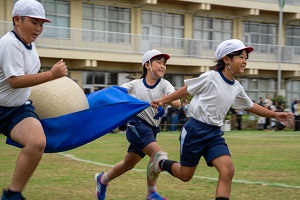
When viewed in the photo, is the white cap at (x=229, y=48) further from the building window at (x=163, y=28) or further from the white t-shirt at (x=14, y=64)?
the building window at (x=163, y=28)

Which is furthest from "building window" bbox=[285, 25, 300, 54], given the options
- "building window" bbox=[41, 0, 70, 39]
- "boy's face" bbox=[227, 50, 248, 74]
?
"boy's face" bbox=[227, 50, 248, 74]

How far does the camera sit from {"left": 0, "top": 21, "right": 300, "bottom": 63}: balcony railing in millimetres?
28297

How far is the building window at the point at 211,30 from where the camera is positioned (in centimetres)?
3481

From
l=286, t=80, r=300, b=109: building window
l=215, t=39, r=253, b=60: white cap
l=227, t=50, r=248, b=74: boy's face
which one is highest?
l=215, t=39, r=253, b=60: white cap

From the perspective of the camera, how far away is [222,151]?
5660mm

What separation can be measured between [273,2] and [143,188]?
3044 cm

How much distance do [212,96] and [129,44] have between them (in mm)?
25594

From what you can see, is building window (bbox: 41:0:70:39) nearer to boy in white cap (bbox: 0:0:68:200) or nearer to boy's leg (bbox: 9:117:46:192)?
boy in white cap (bbox: 0:0:68:200)

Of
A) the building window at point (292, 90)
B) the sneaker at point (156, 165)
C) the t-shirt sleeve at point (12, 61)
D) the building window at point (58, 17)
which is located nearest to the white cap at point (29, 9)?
the t-shirt sleeve at point (12, 61)

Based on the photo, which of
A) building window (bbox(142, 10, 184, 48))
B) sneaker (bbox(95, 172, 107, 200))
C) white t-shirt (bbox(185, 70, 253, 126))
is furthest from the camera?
building window (bbox(142, 10, 184, 48))

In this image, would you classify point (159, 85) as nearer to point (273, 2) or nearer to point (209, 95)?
point (209, 95)

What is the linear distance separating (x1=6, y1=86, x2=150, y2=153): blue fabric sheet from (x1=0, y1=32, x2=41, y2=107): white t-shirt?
56cm

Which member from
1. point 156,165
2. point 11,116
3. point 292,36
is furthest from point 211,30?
point 11,116

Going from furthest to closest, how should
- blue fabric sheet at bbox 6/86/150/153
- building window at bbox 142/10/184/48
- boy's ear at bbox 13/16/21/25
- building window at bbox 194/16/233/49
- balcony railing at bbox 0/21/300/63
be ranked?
building window at bbox 194/16/233/49 < building window at bbox 142/10/184/48 < balcony railing at bbox 0/21/300/63 < blue fabric sheet at bbox 6/86/150/153 < boy's ear at bbox 13/16/21/25
